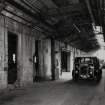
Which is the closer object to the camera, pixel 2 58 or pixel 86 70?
pixel 2 58

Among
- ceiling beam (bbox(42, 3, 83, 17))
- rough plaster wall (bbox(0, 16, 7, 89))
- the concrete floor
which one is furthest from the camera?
ceiling beam (bbox(42, 3, 83, 17))

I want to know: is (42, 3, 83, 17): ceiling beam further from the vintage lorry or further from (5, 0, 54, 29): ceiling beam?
the vintage lorry

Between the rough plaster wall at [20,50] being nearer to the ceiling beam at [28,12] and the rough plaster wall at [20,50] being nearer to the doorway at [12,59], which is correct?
the doorway at [12,59]

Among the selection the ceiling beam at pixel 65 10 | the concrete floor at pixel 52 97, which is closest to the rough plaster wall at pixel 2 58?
the concrete floor at pixel 52 97

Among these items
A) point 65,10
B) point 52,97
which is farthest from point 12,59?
point 52,97

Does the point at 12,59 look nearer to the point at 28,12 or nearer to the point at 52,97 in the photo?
the point at 28,12

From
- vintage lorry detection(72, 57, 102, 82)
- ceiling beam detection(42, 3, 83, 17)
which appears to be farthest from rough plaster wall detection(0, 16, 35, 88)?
vintage lorry detection(72, 57, 102, 82)

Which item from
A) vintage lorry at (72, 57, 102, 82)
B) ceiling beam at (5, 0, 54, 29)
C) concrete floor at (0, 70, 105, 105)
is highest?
ceiling beam at (5, 0, 54, 29)

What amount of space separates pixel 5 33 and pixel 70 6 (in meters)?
A: 4.00

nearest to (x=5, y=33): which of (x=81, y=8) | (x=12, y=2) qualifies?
(x=12, y=2)

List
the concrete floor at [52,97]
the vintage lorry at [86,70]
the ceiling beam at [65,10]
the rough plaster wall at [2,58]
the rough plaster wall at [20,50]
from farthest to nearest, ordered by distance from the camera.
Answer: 1. the vintage lorry at [86,70]
2. the ceiling beam at [65,10]
3. the rough plaster wall at [20,50]
4. the rough plaster wall at [2,58]
5. the concrete floor at [52,97]

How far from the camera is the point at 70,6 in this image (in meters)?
11.2

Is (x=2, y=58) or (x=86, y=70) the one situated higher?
(x=2, y=58)

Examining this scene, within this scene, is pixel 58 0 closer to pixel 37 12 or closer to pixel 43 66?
pixel 37 12
